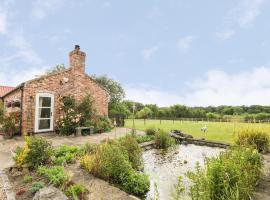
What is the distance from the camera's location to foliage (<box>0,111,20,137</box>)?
10031 mm

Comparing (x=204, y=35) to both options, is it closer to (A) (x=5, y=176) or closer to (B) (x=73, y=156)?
(B) (x=73, y=156)

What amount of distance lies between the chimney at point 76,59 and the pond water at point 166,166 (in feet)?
24.8

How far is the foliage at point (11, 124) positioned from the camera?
10031 mm

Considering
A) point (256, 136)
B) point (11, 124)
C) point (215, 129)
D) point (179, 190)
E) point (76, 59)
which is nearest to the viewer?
A: point (179, 190)

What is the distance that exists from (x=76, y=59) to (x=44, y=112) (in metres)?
3.87

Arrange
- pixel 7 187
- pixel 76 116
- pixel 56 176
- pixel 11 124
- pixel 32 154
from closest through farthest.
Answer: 1. pixel 7 187
2. pixel 56 176
3. pixel 32 154
4. pixel 11 124
5. pixel 76 116

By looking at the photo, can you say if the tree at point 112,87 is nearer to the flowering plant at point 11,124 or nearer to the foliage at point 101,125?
the foliage at point 101,125

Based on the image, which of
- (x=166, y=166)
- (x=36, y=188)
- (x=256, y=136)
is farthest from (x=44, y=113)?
(x=256, y=136)

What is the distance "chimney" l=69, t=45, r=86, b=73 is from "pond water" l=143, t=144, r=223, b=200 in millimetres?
7555

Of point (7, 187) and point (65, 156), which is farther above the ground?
point (65, 156)

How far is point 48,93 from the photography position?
11.6 m

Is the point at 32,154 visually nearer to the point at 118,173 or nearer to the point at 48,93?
the point at 118,173

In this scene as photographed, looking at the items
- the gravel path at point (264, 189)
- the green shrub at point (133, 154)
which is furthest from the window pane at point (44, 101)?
the gravel path at point (264, 189)

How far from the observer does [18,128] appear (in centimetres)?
1051
